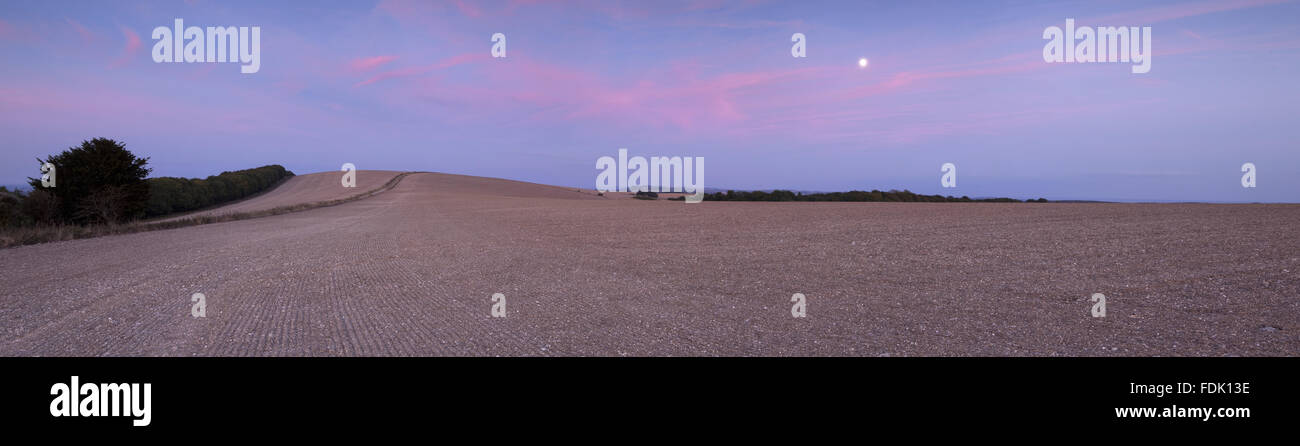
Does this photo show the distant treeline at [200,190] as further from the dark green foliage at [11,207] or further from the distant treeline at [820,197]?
the distant treeline at [820,197]

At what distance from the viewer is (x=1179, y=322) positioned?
5801 millimetres

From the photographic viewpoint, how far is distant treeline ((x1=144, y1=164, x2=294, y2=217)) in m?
46.7

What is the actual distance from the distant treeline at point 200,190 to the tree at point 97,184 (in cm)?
193

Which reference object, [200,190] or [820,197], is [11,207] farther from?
[820,197]

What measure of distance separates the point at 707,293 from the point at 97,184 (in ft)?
128

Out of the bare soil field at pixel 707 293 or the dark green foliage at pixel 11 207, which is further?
the dark green foliage at pixel 11 207

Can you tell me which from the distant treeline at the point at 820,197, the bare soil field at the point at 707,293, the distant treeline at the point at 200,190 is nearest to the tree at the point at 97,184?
the distant treeline at the point at 200,190

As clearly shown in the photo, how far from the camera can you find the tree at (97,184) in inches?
1131

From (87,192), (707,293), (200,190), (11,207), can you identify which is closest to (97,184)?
(87,192)

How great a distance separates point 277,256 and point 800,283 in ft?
35.8

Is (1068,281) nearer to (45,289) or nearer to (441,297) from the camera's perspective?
(441,297)

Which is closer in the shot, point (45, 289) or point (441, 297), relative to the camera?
point (441, 297)

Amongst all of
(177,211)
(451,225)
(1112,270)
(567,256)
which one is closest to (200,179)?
(177,211)
